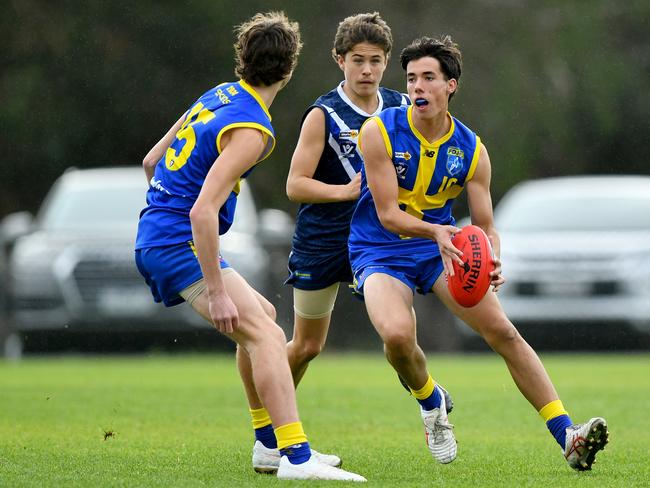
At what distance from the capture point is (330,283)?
8.13 metres

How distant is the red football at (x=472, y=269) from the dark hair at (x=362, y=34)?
143 centimetres

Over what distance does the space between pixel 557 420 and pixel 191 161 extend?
85.4 inches

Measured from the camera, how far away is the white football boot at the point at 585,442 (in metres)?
6.81

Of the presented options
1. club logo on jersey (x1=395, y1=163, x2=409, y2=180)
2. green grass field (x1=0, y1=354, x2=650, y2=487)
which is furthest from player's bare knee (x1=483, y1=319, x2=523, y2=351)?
club logo on jersey (x1=395, y1=163, x2=409, y2=180)

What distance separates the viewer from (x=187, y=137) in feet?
22.0

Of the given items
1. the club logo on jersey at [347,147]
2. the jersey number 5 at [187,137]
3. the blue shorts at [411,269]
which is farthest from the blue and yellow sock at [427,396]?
the jersey number 5 at [187,137]

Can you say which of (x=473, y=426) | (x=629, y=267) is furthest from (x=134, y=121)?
(x=473, y=426)

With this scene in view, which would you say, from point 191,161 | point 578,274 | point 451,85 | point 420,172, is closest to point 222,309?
point 191,161

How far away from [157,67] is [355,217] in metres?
16.9

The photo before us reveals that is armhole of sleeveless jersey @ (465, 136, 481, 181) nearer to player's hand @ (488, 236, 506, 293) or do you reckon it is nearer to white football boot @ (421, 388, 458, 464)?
player's hand @ (488, 236, 506, 293)

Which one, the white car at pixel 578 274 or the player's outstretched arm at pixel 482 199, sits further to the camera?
the white car at pixel 578 274

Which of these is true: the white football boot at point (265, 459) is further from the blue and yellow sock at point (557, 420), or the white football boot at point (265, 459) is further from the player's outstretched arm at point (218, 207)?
the blue and yellow sock at point (557, 420)

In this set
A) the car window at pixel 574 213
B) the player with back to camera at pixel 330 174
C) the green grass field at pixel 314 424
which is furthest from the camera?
the car window at pixel 574 213

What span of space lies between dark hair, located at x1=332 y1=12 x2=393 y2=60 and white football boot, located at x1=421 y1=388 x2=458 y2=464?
1.97 meters
